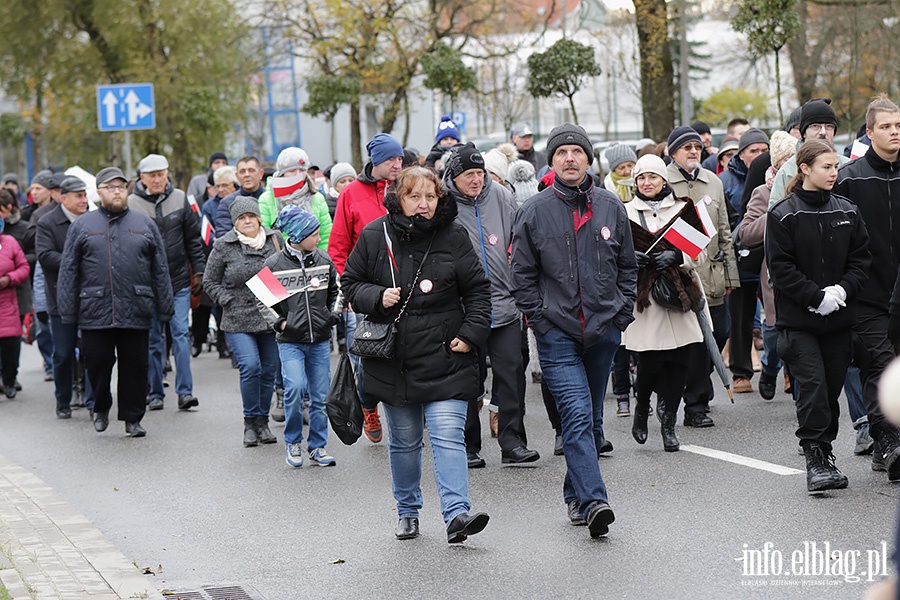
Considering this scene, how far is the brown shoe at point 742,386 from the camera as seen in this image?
12.1 metres

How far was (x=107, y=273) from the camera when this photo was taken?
1141 cm

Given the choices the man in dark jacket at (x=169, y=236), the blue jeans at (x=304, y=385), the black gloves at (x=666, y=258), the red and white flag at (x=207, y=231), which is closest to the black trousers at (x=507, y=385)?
the black gloves at (x=666, y=258)

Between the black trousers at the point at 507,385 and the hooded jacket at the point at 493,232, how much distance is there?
110 mm

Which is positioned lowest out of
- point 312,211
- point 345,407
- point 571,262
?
point 345,407

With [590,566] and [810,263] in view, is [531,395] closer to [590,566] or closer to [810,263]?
[810,263]

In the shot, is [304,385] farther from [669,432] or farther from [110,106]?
[110,106]

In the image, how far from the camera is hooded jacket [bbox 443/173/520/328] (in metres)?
9.32

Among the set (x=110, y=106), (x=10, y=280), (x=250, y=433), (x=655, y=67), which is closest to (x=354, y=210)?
(x=250, y=433)

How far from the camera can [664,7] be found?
21.6 metres

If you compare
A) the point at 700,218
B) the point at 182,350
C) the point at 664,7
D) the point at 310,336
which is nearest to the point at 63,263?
the point at 182,350

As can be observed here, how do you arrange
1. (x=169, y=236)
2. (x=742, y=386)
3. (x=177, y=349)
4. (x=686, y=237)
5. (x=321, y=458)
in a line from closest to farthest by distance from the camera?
(x=686, y=237) < (x=321, y=458) < (x=742, y=386) < (x=177, y=349) < (x=169, y=236)

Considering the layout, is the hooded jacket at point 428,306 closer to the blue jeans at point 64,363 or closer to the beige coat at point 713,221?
the beige coat at point 713,221

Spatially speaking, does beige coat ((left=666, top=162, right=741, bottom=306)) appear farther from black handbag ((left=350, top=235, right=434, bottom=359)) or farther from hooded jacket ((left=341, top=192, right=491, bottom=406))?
black handbag ((left=350, top=235, right=434, bottom=359))

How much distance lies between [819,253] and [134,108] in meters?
15.0
